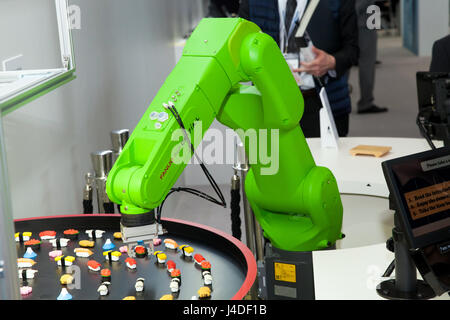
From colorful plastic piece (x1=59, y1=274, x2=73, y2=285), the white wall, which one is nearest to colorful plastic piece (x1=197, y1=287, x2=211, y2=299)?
colorful plastic piece (x1=59, y1=274, x2=73, y2=285)

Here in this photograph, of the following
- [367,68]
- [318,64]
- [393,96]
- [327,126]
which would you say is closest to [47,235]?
[327,126]

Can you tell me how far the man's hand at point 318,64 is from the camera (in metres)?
3.01

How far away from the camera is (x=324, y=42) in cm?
317

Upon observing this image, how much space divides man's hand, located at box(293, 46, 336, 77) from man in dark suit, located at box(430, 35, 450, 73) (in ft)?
1.97

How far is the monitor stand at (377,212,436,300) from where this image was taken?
1.46 metres

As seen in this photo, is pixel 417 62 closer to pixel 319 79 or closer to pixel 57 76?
pixel 319 79

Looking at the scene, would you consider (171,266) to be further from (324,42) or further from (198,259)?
(324,42)

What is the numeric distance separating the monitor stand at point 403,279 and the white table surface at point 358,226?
0.04 m

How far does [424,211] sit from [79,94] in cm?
191

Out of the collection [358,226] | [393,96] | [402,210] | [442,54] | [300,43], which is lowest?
[393,96]

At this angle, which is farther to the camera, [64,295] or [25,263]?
[25,263]

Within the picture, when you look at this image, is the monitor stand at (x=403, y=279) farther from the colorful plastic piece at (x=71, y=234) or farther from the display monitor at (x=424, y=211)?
the colorful plastic piece at (x=71, y=234)

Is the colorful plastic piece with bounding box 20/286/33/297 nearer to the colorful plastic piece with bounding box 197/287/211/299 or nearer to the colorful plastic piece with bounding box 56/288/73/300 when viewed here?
the colorful plastic piece with bounding box 56/288/73/300

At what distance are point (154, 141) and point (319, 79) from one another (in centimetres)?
179
